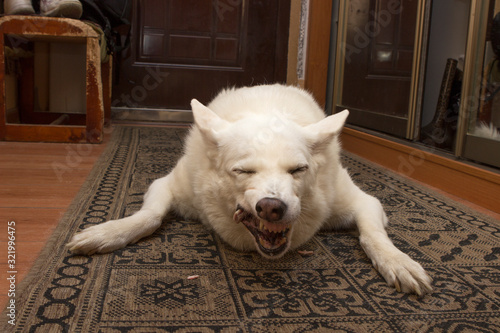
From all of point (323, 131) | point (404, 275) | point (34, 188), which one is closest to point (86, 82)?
point (34, 188)

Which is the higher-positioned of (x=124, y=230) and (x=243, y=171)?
(x=243, y=171)

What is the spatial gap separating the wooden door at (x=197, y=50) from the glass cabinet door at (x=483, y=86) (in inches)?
97.9

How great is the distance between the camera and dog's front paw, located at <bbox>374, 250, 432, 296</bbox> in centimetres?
126

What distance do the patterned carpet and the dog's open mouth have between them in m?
Answer: 0.07

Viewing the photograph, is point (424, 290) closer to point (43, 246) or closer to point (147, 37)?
point (43, 246)

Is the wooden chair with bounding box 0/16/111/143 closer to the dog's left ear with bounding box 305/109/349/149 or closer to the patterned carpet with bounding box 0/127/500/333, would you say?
the patterned carpet with bounding box 0/127/500/333

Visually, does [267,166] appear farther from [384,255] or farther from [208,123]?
[384,255]

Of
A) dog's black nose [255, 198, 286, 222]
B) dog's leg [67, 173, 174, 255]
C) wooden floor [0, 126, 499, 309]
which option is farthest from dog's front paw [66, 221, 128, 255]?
dog's black nose [255, 198, 286, 222]

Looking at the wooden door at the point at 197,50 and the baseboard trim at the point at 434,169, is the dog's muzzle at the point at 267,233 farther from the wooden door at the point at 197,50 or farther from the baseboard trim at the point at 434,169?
the wooden door at the point at 197,50

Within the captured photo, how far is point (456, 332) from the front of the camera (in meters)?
1.07

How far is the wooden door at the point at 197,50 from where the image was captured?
14.6ft

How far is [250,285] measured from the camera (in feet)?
4.19

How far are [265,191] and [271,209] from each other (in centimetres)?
6

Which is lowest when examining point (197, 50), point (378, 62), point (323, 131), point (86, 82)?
point (323, 131)
